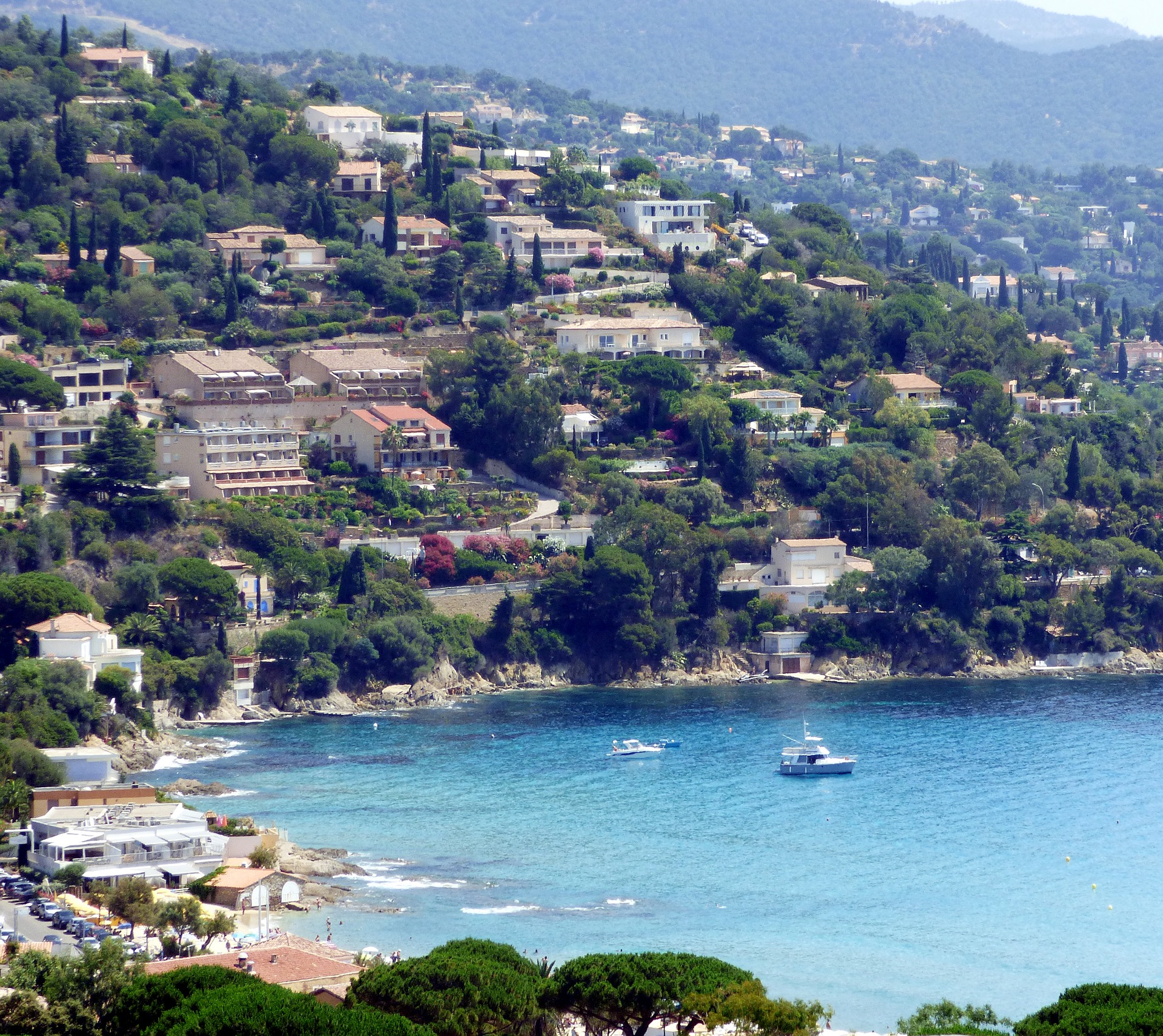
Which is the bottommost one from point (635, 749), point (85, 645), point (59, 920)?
point (635, 749)

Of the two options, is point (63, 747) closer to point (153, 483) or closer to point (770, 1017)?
point (153, 483)

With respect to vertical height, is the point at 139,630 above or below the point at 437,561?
A: below

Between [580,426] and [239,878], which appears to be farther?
[580,426]

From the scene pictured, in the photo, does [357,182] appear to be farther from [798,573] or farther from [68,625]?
[68,625]

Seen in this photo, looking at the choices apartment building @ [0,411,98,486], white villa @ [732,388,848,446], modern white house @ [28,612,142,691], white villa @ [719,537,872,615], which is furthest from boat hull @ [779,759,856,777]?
apartment building @ [0,411,98,486]

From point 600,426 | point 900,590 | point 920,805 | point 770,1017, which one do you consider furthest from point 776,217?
point 770,1017

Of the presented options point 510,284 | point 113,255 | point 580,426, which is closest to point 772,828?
point 580,426

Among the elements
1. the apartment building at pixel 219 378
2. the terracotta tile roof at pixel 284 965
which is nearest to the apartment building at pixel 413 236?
the apartment building at pixel 219 378
